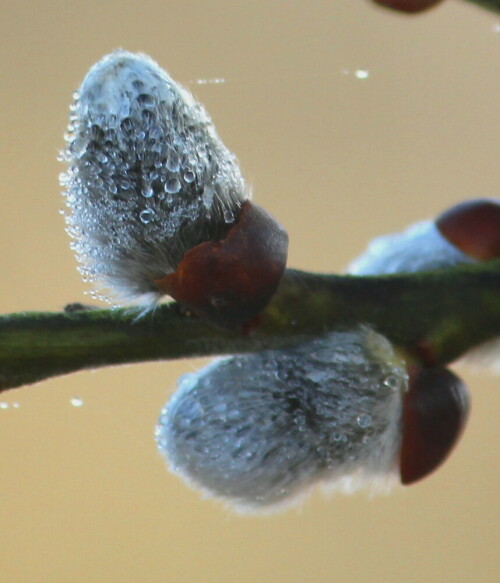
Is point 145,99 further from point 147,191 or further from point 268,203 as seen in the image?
point 268,203

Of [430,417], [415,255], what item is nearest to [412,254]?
[415,255]

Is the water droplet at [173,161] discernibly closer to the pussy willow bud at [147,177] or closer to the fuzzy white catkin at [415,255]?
the pussy willow bud at [147,177]

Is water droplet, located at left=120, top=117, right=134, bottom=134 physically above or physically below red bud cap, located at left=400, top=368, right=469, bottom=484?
above

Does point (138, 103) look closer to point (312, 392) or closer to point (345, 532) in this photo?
point (312, 392)

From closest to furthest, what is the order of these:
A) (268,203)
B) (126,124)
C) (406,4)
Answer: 1. (126,124)
2. (406,4)
3. (268,203)

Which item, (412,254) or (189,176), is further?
(412,254)

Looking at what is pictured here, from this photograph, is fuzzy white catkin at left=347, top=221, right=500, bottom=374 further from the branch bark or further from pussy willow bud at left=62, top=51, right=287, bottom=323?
pussy willow bud at left=62, top=51, right=287, bottom=323

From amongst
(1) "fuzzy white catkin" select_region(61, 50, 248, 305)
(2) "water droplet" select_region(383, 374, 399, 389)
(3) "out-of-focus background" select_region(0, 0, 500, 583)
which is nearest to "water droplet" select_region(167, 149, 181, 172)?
(1) "fuzzy white catkin" select_region(61, 50, 248, 305)

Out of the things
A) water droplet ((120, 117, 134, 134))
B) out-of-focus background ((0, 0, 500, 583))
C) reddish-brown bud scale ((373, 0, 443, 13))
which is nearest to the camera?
water droplet ((120, 117, 134, 134))
